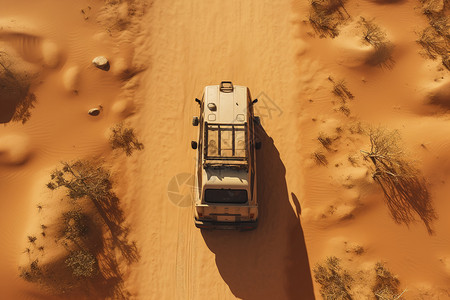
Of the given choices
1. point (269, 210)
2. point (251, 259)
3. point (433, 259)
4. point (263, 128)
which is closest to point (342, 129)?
point (263, 128)

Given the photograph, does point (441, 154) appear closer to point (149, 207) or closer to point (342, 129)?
point (342, 129)

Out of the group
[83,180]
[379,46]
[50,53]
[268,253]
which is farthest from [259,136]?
[50,53]

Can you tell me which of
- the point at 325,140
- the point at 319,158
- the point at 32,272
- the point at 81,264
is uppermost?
the point at 325,140

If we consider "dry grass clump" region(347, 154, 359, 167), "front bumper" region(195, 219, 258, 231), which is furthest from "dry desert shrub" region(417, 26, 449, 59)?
"front bumper" region(195, 219, 258, 231)

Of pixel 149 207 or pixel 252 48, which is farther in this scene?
pixel 252 48

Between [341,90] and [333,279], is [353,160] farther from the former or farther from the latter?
[333,279]

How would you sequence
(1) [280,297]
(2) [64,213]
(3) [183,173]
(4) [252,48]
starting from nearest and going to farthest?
(1) [280,297]
(2) [64,213]
(3) [183,173]
(4) [252,48]

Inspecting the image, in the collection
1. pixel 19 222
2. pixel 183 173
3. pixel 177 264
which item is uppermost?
pixel 183 173

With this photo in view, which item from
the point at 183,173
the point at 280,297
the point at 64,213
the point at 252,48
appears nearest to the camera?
the point at 280,297
